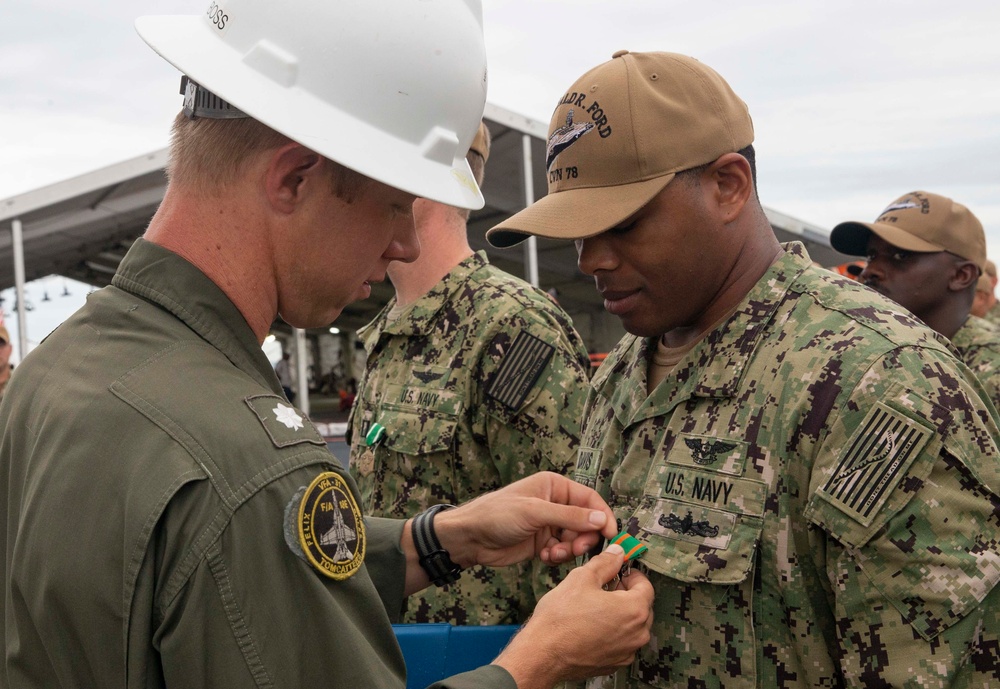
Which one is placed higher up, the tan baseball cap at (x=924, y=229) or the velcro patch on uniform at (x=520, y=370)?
the tan baseball cap at (x=924, y=229)

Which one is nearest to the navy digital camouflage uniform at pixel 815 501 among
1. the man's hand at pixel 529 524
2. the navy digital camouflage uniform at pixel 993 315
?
the man's hand at pixel 529 524

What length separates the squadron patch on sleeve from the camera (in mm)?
1225

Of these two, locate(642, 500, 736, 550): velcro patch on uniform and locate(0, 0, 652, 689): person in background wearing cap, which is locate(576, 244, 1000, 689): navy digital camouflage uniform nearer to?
locate(642, 500, 736, 550): velcro patch on uniform

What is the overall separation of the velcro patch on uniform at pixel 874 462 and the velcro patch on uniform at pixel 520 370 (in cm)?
146

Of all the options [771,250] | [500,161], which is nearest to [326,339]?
[500,161]

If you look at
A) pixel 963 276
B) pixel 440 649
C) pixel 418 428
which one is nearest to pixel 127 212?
pixel 418 428

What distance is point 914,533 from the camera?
1.51 metres

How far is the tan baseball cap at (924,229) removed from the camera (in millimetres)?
4137

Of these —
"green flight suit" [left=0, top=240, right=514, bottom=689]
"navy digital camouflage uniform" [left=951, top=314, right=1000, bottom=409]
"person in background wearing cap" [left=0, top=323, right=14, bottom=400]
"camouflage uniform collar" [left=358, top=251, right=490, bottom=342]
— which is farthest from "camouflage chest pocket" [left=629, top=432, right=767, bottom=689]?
"person in background wearing cap" [left=0, top=323, right=14, bottom=400]

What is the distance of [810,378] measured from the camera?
1675mm

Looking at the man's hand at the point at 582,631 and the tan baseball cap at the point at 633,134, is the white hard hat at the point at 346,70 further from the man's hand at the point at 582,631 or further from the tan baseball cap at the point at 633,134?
the man's hand at the point at 582,631

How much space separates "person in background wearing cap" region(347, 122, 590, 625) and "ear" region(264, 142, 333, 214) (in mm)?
1515

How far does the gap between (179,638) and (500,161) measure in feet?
41.4

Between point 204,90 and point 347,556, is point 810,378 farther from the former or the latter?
point 204,90
